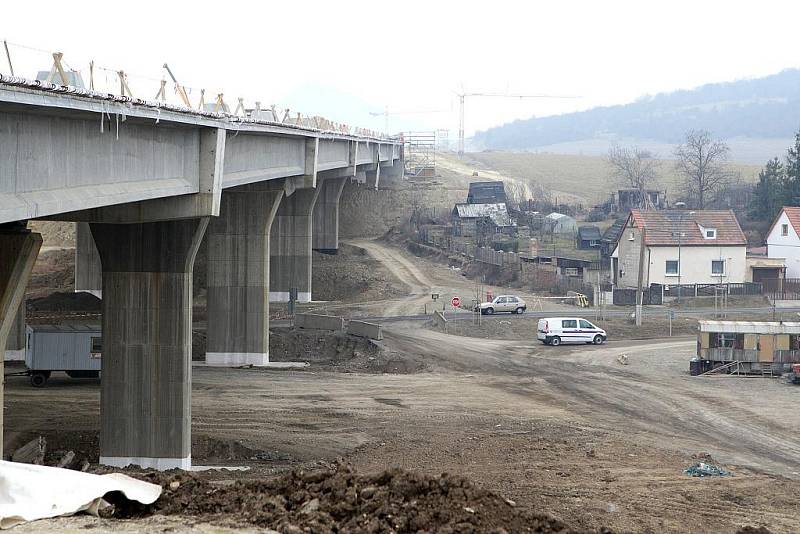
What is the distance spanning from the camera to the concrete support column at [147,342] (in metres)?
31.3

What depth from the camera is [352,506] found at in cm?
1677

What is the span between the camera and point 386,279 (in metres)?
80.4

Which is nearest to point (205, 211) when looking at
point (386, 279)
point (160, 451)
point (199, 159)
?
point (199, 159)

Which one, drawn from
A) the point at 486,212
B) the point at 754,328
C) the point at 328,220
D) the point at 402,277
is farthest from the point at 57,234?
the point at 754,328

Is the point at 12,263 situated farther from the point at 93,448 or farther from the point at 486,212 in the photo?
the point at 486,212

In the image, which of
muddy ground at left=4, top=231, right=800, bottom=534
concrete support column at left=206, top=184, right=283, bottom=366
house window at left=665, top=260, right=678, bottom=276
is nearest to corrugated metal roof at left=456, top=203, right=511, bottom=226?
house window at left=665, top=260, right=678, bottom=276

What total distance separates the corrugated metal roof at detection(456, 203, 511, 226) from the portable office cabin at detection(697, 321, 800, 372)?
183 ft

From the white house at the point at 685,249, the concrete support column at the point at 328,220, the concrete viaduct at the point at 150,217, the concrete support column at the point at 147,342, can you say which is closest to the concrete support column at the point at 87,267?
the concrete viaduct at the point at 150,217

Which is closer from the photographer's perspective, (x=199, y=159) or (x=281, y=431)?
(x=199, y=159)

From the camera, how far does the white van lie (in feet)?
186

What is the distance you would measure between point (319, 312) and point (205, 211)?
38.5 m

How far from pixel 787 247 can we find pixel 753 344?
3365 cm

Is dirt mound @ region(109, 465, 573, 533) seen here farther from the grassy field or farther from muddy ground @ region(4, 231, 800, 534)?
the grassy field

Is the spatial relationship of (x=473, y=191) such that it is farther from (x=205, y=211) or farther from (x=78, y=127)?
(x=78, y=127)
